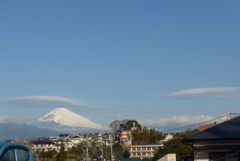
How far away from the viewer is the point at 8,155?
7305 mm

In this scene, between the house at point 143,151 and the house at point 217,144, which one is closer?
the house at point 217,144

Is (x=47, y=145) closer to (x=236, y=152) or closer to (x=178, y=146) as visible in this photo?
(x=178, y=146)

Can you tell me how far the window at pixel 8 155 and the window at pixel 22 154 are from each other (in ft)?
0.81

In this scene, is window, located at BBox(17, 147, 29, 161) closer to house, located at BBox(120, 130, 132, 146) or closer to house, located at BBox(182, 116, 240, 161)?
house, located at BBox(182, 116, 240, 161)

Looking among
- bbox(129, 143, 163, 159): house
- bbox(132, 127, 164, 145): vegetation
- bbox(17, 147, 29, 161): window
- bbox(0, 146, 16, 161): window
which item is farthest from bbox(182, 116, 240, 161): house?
bbox(132, 127, 164, 145): vegetation

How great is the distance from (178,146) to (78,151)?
2974 centimetres

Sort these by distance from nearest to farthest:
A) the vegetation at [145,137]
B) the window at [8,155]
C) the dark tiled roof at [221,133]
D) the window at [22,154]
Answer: the window at [8,155] < the window at [22,154] < the dark tiled roof at [221,133] < the vegetation at [145,137]

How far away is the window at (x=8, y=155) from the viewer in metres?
7.08

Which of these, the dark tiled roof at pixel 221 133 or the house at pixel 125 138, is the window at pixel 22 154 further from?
the house at pixel 125 138

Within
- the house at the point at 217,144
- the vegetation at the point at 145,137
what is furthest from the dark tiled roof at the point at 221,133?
the vegetation at the point at 145,137

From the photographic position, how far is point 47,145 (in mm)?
89438

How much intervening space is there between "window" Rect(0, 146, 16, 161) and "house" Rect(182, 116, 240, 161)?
618cm

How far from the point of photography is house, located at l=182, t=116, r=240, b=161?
Answer: 1117 cm

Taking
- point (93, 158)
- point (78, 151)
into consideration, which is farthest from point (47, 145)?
point (93, 158)
